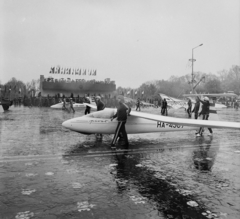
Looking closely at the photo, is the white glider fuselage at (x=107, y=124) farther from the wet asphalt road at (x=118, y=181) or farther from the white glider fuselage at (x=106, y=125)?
the wet asphalt road at (x=118, y=181)

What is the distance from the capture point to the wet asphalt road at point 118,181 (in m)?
4.30

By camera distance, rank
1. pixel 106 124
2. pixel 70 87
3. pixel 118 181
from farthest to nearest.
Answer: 1. pixel 70 87
2. pixel 106 124
3. pixel 118 181

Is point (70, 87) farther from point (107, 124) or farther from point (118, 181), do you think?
point (118, 181)

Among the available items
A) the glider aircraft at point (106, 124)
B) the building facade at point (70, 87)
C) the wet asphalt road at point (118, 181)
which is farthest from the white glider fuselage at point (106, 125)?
the building facade at point (70, 87)

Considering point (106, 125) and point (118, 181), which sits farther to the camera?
point (106, 125)

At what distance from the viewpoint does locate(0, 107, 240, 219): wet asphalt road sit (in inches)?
169

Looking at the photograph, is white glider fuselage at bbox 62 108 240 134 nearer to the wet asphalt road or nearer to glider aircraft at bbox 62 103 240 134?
glider aircraft at bbox 62 103 240 134

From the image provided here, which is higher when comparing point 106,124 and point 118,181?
point 106,124

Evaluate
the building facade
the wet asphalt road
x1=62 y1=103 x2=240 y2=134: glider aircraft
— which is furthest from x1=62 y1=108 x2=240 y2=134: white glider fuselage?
the building facade

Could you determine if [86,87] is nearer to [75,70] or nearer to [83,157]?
[75,70]

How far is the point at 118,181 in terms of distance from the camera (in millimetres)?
5773

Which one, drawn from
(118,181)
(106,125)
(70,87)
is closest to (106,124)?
(106,125)

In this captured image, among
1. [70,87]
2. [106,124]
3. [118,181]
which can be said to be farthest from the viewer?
[70,87]

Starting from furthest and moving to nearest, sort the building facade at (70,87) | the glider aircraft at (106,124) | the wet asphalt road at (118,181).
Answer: the building facade at (70,87), the glider aircraft at (106,124), the wet asphalt road at (118,181)
